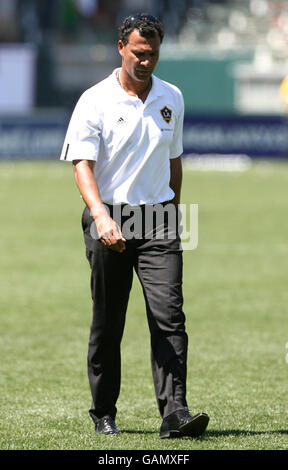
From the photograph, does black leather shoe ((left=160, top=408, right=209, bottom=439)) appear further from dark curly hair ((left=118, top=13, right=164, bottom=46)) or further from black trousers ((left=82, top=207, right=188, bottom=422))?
dark curly hair ((left=118, top=13, right=164, bottom=46))

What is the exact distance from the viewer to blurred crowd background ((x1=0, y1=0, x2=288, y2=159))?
1628 inches

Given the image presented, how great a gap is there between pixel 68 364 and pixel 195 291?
13.5ft

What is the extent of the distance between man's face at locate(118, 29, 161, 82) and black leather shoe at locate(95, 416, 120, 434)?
1.91m

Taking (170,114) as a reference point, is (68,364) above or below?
below

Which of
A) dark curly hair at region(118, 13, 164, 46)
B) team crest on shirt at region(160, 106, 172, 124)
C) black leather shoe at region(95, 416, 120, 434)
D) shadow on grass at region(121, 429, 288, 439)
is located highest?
dark curly hair at region(118, 13, 164, 46)

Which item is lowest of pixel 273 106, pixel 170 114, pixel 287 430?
pixel 273 106

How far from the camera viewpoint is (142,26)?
5.68 meters

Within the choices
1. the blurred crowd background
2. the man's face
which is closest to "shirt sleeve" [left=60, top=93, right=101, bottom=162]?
the man's face

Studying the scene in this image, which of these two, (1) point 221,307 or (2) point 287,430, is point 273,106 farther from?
(2) point 287,430

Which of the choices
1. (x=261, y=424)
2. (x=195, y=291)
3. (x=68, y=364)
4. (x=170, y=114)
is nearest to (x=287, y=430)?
(x=261, y=424)

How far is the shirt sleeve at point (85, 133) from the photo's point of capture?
566cm

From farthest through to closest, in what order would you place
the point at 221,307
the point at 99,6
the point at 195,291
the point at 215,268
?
the point at 99,6 → the point at 215,268 → the point at 195,291 → the point at 221,307

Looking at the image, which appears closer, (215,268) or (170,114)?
(170,114)

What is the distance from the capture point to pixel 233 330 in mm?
10078
